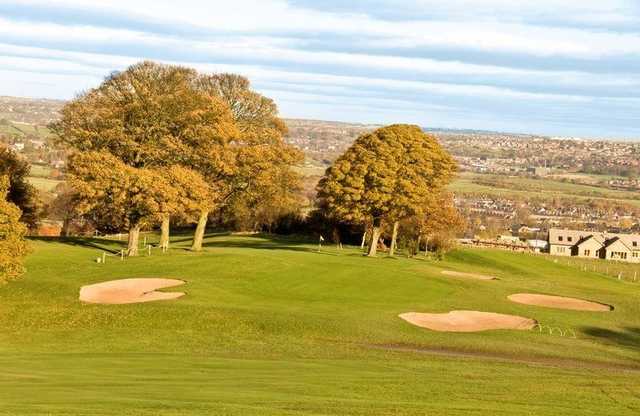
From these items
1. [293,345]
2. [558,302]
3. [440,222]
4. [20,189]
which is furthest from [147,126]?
[440,222]

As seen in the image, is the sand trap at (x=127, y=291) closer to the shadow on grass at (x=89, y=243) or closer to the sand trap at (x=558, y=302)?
the shadow on grass at (x=89, y=243)

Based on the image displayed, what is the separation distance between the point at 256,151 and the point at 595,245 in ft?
316

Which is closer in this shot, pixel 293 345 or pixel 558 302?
pixel 293 345

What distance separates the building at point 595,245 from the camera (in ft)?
476

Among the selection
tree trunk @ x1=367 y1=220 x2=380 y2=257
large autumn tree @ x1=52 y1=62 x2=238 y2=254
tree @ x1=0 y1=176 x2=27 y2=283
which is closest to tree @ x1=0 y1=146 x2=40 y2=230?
large autumn tree @ x1=52 y1=62 x2=238 y2=254

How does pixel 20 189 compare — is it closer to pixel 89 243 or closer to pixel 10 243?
pixel 89 243

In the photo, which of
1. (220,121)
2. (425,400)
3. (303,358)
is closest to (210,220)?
(220,121)

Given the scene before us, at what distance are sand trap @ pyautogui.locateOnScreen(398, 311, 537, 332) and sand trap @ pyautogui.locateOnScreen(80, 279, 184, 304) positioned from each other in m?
14.6

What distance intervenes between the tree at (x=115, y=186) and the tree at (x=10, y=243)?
539 inches

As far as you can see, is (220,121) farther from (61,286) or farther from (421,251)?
(421,251)

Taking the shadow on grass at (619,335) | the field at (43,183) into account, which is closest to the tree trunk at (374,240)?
the shadow on grass at (619,335)

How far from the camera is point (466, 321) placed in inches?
1956

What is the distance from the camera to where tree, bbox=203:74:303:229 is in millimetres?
69875

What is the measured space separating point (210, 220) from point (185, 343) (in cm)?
8035
